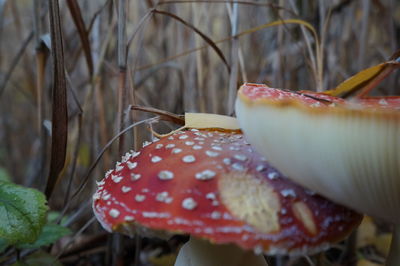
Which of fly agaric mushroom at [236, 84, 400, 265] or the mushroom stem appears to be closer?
fly agaric mushroom at [236, 84, 400, 265]

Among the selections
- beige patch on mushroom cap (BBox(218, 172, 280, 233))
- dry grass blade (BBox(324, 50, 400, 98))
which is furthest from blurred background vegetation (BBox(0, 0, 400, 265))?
beige patch on mushroom cap (BBox(218, 172, 280, 233))

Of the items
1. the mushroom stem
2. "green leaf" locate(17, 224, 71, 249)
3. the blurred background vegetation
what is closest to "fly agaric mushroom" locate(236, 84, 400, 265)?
the mushroom stem

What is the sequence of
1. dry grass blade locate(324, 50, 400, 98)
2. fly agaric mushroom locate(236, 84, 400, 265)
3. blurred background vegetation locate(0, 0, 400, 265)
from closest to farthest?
fly agaric mushroom locate(236, 84, 400, 265)
dry grass blade locate(324, 50, 400, 98)
blurred background vegetation locate(0, 0, 400, 265)

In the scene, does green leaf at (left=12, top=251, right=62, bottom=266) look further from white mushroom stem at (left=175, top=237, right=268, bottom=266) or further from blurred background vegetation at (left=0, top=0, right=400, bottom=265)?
white mushroom stem at (left=175, top=237, right=268, bottom=266)

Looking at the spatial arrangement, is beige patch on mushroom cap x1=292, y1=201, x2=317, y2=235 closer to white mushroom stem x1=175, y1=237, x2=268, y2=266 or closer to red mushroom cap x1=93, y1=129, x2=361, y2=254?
red mushroom cap x1=93, y1=129, x2=361, y2=254

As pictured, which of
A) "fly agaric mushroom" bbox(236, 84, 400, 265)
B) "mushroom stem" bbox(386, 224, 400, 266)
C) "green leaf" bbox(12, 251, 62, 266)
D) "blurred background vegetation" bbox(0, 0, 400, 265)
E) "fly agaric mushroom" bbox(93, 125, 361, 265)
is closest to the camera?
"fly agaric mushroom" bbox(236, 84, 400, 265)

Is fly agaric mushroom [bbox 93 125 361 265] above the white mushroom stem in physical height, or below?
above

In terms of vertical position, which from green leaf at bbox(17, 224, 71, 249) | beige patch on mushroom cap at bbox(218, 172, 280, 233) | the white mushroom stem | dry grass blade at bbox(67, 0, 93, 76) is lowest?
green leaf at bbox(17, 224, 71, 249)

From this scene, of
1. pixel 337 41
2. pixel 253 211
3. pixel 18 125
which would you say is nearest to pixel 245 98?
pixel 253 211
